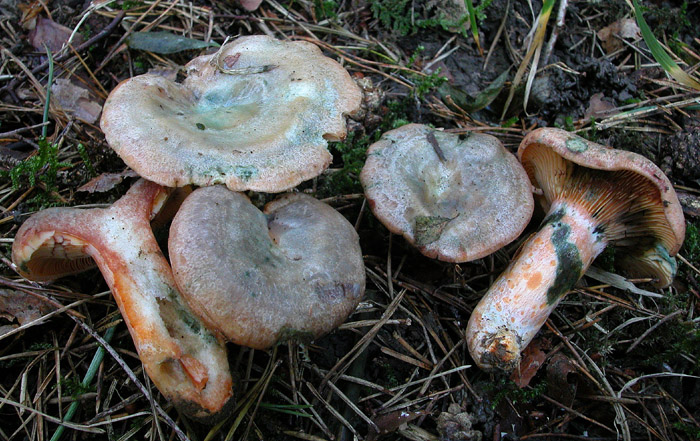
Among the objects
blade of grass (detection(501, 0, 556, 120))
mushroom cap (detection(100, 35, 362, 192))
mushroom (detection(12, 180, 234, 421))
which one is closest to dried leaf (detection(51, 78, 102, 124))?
mushroom cap (detection(100, 35, 362, 192))

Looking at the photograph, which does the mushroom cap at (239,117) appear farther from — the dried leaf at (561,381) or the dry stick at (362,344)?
the dried leaf at (561,381)

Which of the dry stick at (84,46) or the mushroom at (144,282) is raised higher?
the dry stick at (84,46)

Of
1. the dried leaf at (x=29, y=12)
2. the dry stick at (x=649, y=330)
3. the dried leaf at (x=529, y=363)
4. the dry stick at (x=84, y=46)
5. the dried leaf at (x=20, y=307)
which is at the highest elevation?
the dried leaf at (x=29, y=12)

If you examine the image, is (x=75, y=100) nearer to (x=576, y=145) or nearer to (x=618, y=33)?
(x=576, y=145)

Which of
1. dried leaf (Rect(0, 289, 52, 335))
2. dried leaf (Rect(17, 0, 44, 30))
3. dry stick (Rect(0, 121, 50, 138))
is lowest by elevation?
dried leaf (Rect(0, 289, 52, 335))

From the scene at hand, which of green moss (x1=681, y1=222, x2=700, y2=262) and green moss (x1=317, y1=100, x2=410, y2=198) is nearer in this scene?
green moss (x1=681, y1=222, x2=700, y2=262)

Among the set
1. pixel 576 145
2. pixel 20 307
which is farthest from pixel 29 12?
pixel 576 145

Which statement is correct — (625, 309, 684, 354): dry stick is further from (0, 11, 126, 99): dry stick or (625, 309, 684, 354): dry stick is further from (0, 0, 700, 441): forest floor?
(0, 11, 126, 99): dry stick

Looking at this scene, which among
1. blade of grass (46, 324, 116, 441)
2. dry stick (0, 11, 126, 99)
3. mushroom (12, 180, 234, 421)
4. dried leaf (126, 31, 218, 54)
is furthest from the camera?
dried leaf (126, 31, 218, 54)

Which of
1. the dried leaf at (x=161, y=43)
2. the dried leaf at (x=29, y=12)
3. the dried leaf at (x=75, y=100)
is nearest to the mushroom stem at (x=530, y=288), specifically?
the dried leaf at (x=161, y=43)
